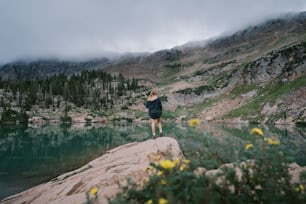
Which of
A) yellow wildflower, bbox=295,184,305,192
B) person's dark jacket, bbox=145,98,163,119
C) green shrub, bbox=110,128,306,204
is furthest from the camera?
person's dark jacket, bbox=145,98,163,119

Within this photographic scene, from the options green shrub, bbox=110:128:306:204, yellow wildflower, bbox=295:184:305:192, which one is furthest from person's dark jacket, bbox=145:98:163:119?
yellow wildflower, bbox=295:184:305:192

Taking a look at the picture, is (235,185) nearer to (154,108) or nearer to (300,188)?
(300,188)

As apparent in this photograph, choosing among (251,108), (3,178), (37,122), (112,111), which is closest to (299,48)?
(251,108)

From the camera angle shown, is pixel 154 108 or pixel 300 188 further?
pixel 154 108

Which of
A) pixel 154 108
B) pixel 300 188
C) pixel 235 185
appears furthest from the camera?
pixel 154 108

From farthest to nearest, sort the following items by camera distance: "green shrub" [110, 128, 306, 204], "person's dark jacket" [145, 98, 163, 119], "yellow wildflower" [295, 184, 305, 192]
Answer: "person's dark jacket" [145, 98, 163, 119] → "yellow wildflower" [295, 184, 305, 192] → "green shrub" [110, 128, 306, 204]

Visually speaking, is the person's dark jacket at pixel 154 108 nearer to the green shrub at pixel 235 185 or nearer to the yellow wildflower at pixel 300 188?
the green shrub at pixel 235 185

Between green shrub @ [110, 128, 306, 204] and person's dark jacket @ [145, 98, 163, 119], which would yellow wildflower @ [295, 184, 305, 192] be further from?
person's dark jacket @ [145, 98, 163, 119]

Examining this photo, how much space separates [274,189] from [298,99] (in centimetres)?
10547

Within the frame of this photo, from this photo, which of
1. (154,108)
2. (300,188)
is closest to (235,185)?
(300,188)

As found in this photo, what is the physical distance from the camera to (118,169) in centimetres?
1381

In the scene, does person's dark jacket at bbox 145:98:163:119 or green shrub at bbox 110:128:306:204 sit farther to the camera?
person's dark jacket at bbox 145:98:163:119

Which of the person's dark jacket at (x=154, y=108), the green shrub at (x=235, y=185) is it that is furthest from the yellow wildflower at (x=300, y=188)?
the person's dark jacket at (x=154, y=108)

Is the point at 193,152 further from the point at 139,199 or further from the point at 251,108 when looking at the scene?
the point at 251,108
